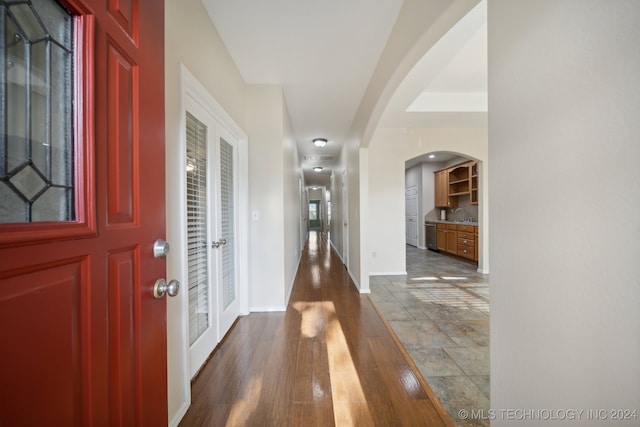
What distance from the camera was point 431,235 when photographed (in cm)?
715

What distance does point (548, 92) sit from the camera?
0.67 m

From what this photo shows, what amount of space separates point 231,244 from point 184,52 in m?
1.73

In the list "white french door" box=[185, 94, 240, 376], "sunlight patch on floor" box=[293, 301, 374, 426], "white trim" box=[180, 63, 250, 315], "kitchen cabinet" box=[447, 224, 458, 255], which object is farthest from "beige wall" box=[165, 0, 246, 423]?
"kitchen cabinet" box=[447, 224, 458, 255]

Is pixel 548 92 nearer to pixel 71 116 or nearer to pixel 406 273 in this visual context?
pixel 71 116

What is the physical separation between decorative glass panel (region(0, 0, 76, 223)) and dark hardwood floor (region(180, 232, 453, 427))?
1453 millimetres

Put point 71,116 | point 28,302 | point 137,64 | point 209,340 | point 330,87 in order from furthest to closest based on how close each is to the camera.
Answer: point 330,87 < point 209,340 < point 137,64 < point 71,116 < point 28,302

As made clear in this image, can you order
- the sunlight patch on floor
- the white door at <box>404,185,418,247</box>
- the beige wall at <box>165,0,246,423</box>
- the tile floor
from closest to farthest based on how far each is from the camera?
the beige wall at <box>165,0,246,423</box> → the sunlight patch on floor → the tile floor → the white door at <box>404,185,418,247</box>

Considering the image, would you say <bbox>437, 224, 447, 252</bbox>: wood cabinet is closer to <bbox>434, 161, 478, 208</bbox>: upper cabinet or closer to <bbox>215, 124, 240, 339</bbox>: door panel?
<bbox>434, 161, 478, 208</bbox>: upper cabinet

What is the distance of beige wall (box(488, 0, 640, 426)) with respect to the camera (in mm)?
511

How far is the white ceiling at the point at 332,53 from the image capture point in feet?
5.82

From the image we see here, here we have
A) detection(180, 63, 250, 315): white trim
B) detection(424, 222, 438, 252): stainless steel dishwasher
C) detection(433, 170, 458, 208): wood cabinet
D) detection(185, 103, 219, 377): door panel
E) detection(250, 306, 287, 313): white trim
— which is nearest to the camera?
detection(185, 103, 219, 377): door panel

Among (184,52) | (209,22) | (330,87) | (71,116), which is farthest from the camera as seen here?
(330,87)

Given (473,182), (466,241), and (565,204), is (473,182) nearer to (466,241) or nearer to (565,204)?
(466,241)

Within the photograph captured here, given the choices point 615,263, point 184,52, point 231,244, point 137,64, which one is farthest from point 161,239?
point 231,244
